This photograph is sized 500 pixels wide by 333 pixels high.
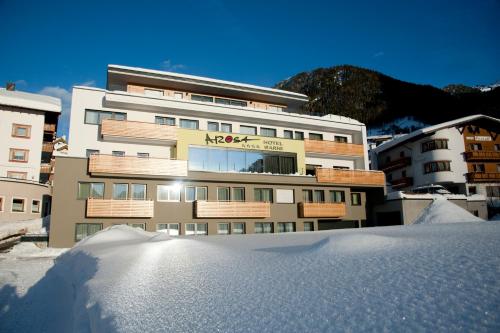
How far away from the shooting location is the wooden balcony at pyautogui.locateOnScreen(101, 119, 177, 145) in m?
25.3

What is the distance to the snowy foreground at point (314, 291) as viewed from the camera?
2.31 m

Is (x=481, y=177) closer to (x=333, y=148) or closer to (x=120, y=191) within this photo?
(x=333, y=148)

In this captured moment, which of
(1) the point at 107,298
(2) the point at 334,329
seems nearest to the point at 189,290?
(1) the point at 107,298

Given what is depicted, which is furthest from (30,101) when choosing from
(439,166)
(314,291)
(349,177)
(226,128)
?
(439,166)

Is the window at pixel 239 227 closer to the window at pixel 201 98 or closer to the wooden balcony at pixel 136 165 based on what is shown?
the wooden balcony at pixel 136 165

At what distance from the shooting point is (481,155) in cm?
4484

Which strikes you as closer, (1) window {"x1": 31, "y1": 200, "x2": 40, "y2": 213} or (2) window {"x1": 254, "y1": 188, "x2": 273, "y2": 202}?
(2) window {"x1": 254, "y1": 188, "x2": 273, "y2": 202}

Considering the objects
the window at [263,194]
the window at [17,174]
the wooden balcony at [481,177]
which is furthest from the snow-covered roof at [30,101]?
the wooden balcony at [481,177]

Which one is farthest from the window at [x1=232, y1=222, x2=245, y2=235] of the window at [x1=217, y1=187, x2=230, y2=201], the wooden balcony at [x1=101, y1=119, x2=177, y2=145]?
the wooden balcony at [x1=101, y1=119, x2=177, y2=145]

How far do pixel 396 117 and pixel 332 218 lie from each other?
99654 mm

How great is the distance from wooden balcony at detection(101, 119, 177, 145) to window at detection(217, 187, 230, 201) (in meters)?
5.44

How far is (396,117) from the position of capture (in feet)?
385

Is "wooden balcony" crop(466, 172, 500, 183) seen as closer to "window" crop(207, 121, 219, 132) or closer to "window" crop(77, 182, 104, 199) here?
"window" crop(207, 121, 219, 132)

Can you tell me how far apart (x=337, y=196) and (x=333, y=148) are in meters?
4.89
